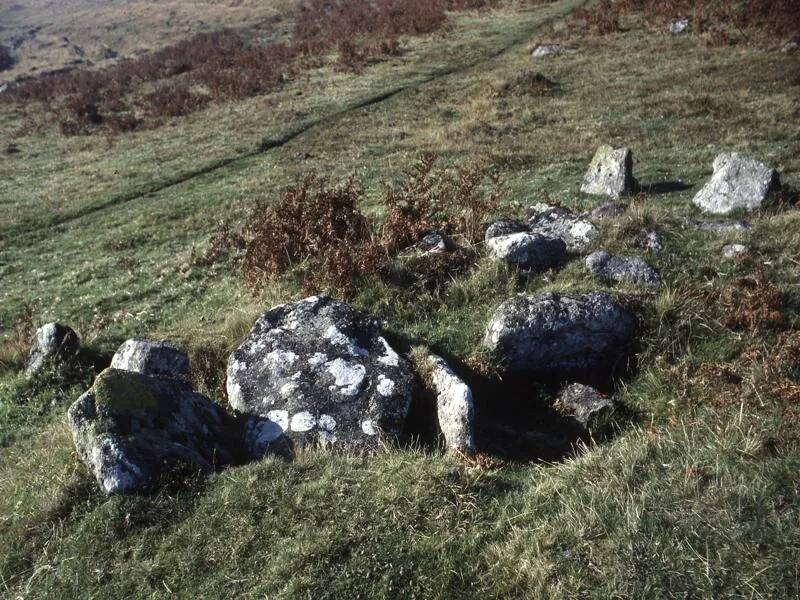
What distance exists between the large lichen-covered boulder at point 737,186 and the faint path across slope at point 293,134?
18.9 m

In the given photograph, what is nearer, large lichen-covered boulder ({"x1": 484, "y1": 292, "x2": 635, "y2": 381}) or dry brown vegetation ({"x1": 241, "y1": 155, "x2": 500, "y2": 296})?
large lichen-covered boulder ({"x1": 484, "y1": 292, "x2": 635, "y2": 381})

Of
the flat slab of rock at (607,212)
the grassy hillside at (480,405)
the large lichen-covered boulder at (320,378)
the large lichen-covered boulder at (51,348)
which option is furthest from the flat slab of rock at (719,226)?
the large lichen-covered boulder at (51,348)

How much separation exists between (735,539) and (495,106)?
2443cm

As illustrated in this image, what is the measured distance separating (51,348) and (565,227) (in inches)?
382

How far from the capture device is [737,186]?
1398 cm

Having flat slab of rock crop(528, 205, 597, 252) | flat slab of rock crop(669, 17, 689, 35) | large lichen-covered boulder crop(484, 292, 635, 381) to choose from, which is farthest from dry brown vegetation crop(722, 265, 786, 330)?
flat slab of rock crop(669, 17, 689, 35)

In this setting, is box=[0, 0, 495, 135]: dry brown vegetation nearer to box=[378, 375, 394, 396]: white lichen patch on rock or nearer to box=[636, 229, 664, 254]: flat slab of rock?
box=[636, 229, 664, 254]: flat slab of rock

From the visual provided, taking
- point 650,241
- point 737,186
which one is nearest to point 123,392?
point 650,241

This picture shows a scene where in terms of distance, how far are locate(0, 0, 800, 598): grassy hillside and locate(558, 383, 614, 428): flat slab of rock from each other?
29cm

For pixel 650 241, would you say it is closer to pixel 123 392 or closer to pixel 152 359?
pixel 152 359

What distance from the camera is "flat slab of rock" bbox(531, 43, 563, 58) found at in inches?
1369

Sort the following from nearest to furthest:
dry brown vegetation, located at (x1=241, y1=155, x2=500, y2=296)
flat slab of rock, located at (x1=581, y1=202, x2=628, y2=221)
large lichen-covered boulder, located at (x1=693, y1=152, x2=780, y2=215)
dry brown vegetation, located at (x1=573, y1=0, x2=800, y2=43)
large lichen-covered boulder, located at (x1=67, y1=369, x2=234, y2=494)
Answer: large lichen-covered boulder, located at (x1=67, y1=369, x2=234, y2=494) → dry brown vegetation, located at (x1=241, y1=155, x2=500, y2=296) → flat slab of rock, located at (x1=581, y1=202, x2=628, y2=221) → large lichen-covered boulder, located at (x1=693, y1=152, x2=780, y2=215) → dry brown vegetation, located at (x1=573, y1=0, x2=800, y2=43)

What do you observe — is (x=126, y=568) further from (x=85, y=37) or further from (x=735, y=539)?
(x=85, y=37)

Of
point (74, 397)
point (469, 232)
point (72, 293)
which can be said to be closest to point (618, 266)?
point (469, 232)
